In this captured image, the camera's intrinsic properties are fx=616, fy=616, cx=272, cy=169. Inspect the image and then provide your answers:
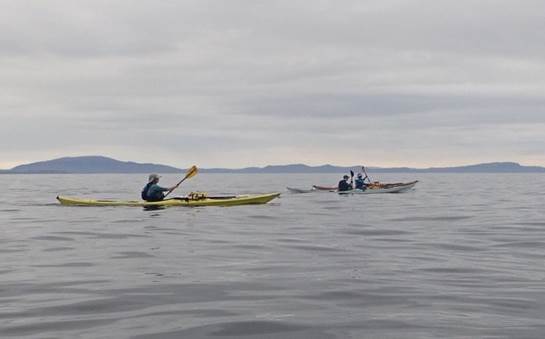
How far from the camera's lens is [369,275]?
1088 centimetres

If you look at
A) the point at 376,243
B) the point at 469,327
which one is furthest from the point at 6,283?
the point at 376,243

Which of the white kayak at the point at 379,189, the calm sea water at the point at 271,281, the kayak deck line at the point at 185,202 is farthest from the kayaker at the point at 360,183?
the calm sea water at the point at 271,281

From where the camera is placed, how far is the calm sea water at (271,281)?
734cm

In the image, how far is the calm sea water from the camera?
734 cm

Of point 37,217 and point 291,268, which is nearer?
point 291,268

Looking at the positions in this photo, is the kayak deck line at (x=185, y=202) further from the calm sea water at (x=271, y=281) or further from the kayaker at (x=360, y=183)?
the kayaker at (x=360, y=183)

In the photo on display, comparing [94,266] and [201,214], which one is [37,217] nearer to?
[201,214]

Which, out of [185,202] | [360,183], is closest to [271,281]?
[185,202]

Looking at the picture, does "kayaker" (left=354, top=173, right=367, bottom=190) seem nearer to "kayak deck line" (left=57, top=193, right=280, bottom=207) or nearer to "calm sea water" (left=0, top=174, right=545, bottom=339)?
"kayak deck line" (left=57, top=193, right=280, bottom=207)

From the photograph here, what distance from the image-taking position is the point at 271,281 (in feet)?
33.9

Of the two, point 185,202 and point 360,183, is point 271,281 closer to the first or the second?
point 185,202

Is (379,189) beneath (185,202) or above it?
→ above

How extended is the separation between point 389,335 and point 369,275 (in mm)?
3989

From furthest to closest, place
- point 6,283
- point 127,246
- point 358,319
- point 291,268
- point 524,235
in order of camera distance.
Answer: point 524,235
point 127,246
point 291,268
point 6,283
point 358,319
